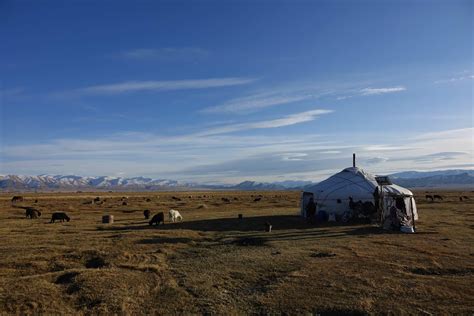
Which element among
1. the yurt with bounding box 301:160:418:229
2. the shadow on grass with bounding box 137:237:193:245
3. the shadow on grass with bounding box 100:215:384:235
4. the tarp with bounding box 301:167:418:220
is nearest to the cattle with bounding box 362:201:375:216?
the yurt with bounding box 301:160:418:229

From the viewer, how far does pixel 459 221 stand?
89.4 feet

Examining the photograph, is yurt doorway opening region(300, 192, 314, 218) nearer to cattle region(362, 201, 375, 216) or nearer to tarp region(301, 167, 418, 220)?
tarp region(301, 167, 418, 220)

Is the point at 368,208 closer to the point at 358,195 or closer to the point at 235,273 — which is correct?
the point at 358,195

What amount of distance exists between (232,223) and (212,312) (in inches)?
661

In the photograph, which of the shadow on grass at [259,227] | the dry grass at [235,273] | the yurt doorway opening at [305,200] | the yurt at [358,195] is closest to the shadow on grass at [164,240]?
the dry grass at [235,273]

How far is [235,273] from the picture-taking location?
41.9 feet

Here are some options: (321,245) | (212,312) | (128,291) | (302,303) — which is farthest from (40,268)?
(321,245)

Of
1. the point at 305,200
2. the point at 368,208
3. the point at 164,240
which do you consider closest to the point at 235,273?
the point at 164,240

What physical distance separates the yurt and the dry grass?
201 inches

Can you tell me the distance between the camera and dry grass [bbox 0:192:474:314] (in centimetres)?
1004

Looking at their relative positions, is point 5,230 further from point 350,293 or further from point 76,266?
point 350,293

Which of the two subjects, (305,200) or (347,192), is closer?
(347,192)

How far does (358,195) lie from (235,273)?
16767mm

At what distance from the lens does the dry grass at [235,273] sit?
1004 centimetres
